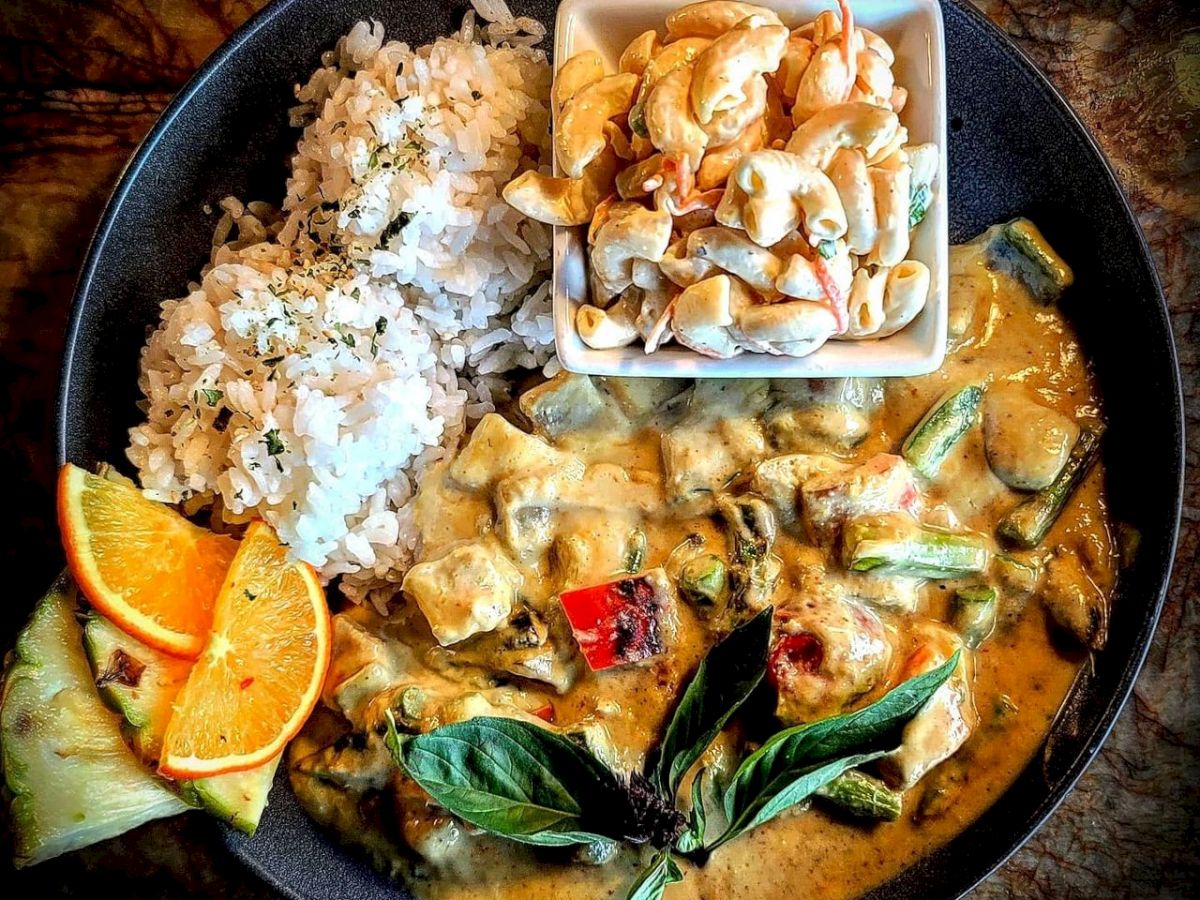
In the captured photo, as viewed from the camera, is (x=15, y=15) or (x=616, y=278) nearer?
(x=616, y=278)

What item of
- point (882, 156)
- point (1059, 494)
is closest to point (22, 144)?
point (882, 156)

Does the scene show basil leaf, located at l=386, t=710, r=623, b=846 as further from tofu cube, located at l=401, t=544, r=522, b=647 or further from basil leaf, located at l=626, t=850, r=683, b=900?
tofu cube, located at l=401, t=544, r=522, b=647

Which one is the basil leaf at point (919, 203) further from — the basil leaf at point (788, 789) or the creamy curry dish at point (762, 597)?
the basil leaf at point (788, 789)

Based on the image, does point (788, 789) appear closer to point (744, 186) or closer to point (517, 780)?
point (517, 780)

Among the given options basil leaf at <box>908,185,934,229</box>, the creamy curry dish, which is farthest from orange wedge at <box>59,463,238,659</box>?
basil leaf at <box>908,185,934,229</box>

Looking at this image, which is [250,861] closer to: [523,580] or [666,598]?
[523,580]

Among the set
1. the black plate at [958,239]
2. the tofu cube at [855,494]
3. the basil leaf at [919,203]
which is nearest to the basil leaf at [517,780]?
the black plate at [958,239]
